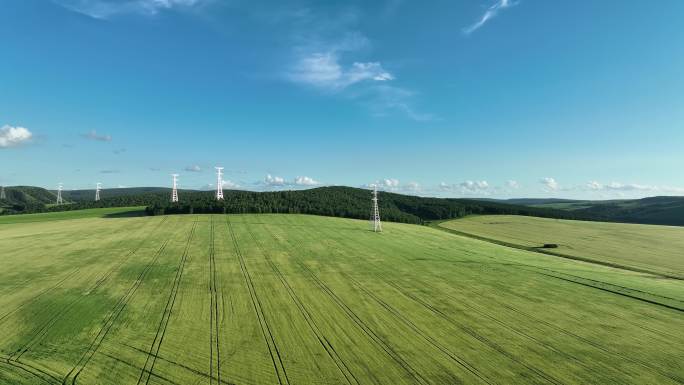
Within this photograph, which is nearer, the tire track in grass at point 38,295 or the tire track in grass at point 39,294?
the tire track in grass at point 38,295

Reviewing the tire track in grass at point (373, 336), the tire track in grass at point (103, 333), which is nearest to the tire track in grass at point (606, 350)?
the tire track in grass at point (373, 336)

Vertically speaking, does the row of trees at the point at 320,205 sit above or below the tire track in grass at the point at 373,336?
above

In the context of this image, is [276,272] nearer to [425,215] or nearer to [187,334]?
[187,334]

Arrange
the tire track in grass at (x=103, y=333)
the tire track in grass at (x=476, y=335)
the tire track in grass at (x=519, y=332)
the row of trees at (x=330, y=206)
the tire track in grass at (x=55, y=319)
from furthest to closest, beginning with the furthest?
the row of trees at (x=330, y=206)
the tire track in grass at (x=519, y=332)
the tire track in grass at (x=55, y=319)
the tire track in grass at (x=476, y=335)
the tire track in grass at (x=103, y=333)

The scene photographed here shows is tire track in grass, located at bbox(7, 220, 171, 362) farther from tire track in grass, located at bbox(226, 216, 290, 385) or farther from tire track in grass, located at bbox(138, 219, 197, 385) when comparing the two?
tire track in grass, located at bbox(226, 216, 290, 385)

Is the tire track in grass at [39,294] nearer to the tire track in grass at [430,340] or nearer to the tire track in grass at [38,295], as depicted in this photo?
the tire track in grass at [38,295]

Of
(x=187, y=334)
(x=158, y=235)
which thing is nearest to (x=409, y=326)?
(x=187, y=334)

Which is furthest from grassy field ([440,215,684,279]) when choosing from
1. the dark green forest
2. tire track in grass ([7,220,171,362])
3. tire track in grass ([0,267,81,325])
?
tire track in grass ([0,267,81,325])
